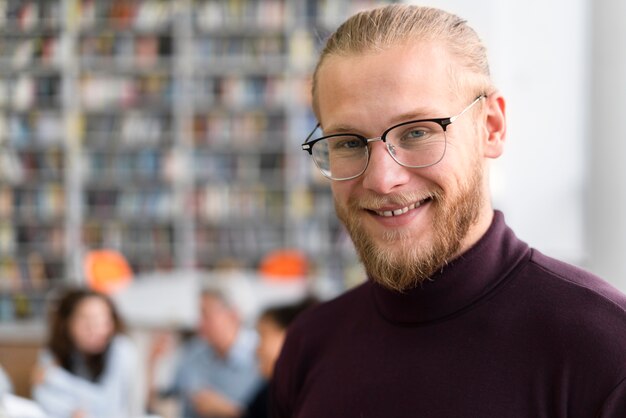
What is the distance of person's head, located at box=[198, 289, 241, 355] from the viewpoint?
3.16m

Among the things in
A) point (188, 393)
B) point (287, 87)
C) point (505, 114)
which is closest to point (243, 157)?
point (287, 87)

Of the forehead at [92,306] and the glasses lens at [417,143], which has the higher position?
the glasses lens at [417,143]

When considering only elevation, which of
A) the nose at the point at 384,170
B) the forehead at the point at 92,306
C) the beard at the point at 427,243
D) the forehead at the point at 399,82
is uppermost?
the forehead at the point at 399,82

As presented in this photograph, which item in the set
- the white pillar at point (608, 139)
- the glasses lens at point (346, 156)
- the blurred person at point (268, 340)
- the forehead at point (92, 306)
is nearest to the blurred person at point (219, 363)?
the forehead at point (92, 306)

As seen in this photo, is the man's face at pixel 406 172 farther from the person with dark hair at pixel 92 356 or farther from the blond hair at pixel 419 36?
the person with dark hair at pixel 92 356

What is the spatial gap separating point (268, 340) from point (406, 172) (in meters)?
1.90

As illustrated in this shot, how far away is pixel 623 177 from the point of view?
3.41 metres

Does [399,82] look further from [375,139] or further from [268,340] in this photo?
[268,340]

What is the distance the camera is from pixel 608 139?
11.3 ft

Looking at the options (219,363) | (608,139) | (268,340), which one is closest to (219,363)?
(219,363)

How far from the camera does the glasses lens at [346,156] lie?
0.77 metres

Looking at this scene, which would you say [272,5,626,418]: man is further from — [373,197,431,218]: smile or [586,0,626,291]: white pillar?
[586,0,626,291]: white pillar

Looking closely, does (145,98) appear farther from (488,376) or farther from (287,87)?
(488,376)

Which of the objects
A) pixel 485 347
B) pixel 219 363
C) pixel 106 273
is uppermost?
pixel 485 347
